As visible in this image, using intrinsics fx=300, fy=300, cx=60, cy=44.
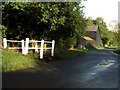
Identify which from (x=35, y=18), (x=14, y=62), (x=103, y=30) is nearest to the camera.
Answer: (x=14, y=62)

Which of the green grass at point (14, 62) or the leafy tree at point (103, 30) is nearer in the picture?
Answer: the green grass at point (14, 62)

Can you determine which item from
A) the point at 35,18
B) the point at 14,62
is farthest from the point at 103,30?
the point at 14,62

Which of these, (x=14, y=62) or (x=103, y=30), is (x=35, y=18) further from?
(x=103, y=30)

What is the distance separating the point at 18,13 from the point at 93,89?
14615 millimetres

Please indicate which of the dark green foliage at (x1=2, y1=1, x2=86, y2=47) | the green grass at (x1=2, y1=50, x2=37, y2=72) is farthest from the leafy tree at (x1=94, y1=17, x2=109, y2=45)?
the green grass at (x1=2, y1=50, x2=37, y2=72)

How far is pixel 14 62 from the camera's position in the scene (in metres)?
16.7

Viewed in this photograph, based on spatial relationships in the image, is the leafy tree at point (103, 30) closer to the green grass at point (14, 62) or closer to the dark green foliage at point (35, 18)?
→ the dark green foliage at point (35, 18)

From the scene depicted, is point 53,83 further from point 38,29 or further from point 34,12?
point 38,29

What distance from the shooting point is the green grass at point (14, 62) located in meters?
15.7

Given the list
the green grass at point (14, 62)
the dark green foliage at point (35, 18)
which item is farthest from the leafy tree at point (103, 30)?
the green grass at point (14, 62)

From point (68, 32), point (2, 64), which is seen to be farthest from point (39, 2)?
point (68, 32)

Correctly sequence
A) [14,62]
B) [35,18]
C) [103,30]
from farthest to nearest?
[103,30], [35,18], [14,62]

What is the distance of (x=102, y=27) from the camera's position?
141m

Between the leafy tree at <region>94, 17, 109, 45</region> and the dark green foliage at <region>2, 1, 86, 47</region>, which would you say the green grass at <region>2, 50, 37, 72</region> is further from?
the leafy tree at <region>94, 17, 109, 45</region>
